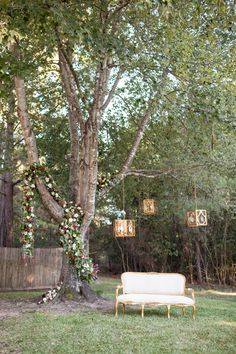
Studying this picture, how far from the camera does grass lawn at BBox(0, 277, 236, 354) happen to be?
4.47 meters

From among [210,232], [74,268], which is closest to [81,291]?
[74,268]

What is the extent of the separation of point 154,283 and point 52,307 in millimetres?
2009

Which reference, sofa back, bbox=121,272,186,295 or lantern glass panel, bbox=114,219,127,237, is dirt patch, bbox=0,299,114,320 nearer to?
sofa back, bbox=121,272,186,295

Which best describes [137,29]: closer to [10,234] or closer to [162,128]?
[162,128]

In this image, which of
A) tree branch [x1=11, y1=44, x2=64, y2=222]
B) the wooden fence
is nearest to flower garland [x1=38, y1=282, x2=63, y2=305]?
tree branch [x1=11, y1=44, x2=64, y2=222]

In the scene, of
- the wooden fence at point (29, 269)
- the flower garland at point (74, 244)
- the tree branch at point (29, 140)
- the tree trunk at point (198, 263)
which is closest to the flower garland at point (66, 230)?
the flower garland at point (74, 244)

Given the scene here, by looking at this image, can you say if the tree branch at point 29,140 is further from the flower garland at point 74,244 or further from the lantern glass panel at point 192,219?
the lantern glass panel at point 192,219

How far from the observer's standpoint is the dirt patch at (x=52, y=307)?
22.6 feet

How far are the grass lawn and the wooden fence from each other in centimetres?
520

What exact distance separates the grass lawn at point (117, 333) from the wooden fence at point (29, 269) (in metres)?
5.20

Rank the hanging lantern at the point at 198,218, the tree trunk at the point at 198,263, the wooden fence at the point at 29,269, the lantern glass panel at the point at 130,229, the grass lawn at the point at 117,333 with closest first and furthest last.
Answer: the grass lawn at the point at 117,333
the hanging lantern at the point at 198,218
the lantern glass panel at the point at 130,229
the wooden fence at the point at 29,269
the tree trunk at the point at 198,263

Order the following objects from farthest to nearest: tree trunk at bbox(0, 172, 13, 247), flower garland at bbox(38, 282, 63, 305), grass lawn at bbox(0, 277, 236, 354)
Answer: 1. tree trunk at bbox(0, 172, 13, 247)
2. flower garland at bbox(38, 282, 63, 305)
3. grass lawn at bbox(0, 277, 236, 354)

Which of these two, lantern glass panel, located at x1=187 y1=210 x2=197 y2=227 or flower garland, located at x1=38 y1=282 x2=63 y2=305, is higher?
lantern glass panel, located at x1=187 y1=210 x2=197 y2=227

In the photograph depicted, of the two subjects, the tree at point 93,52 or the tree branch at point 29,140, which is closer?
the tree at point 93,52
